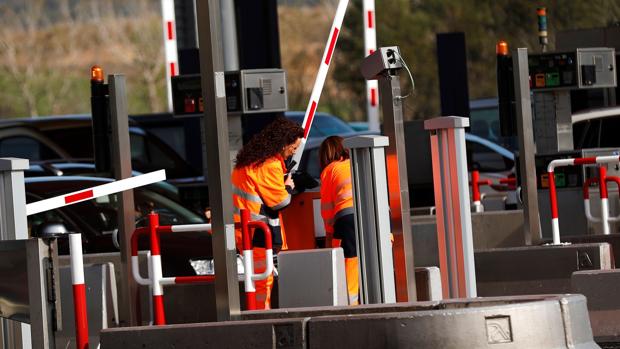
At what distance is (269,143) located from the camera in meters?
13.0

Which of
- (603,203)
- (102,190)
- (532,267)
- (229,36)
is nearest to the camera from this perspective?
(102,190)

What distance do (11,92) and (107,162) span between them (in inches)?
2008

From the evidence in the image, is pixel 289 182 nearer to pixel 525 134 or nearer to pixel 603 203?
pixel 525 134

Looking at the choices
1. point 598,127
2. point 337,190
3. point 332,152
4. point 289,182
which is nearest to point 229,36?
point 598,127

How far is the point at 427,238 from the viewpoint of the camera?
15.7 metres

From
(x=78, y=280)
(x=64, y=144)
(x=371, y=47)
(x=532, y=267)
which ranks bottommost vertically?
(x=532, y=267)

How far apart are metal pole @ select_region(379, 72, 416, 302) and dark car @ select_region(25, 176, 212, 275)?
11.3ft

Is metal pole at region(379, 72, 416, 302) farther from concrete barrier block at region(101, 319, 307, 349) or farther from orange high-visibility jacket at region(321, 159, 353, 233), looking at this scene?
concrete barrier block at region(101, 319, 307, 349)

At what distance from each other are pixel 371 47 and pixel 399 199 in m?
9.14

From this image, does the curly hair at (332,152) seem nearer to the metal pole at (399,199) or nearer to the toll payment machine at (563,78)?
the metal pole at (399,199)

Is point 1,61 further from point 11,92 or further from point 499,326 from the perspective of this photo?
point 499,326

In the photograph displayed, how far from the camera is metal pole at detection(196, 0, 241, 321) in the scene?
9508mm

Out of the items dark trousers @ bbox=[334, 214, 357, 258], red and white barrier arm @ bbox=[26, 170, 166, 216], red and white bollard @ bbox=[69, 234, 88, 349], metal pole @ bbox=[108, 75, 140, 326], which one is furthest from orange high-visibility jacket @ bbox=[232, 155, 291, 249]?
red and white bollard @ bbox=[69, 234, 88, 349]

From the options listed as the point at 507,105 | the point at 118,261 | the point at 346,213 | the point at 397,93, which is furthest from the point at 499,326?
the point at 507,105
